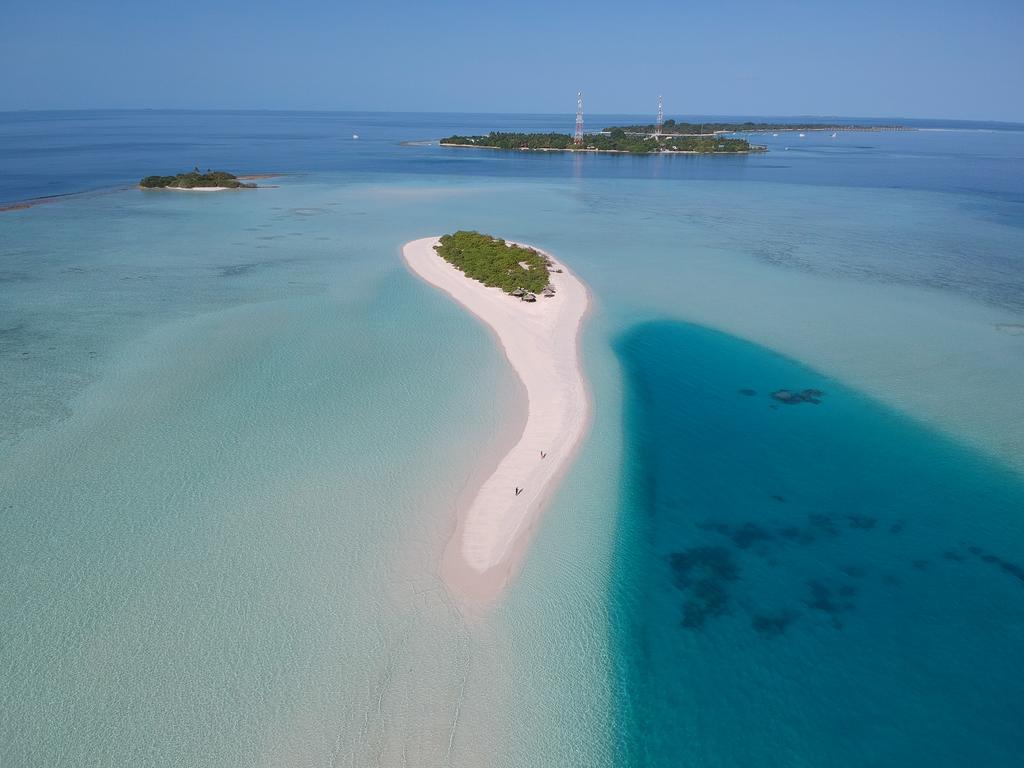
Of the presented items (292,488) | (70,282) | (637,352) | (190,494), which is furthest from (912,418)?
(70,282)

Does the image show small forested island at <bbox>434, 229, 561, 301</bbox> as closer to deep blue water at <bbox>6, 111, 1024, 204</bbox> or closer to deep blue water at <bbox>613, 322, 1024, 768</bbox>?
deep blue water at <bbox>613, 322, 1024, 768</bbox>

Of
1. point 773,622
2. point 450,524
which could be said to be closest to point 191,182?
point 450,524

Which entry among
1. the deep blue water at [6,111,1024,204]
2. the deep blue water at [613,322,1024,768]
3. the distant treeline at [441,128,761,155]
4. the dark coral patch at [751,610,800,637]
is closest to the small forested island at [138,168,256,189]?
the deep blue water at [6,111,1024,204]

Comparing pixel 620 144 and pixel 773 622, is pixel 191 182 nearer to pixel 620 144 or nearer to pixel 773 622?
pixel 773 622

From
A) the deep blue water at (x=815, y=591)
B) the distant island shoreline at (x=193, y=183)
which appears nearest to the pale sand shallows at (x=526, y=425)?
the deep blue water at (x=815, y=591)

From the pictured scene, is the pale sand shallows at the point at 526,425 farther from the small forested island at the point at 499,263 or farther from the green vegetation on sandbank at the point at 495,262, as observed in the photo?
the green vegetation on sandbank at the point at 495,262
